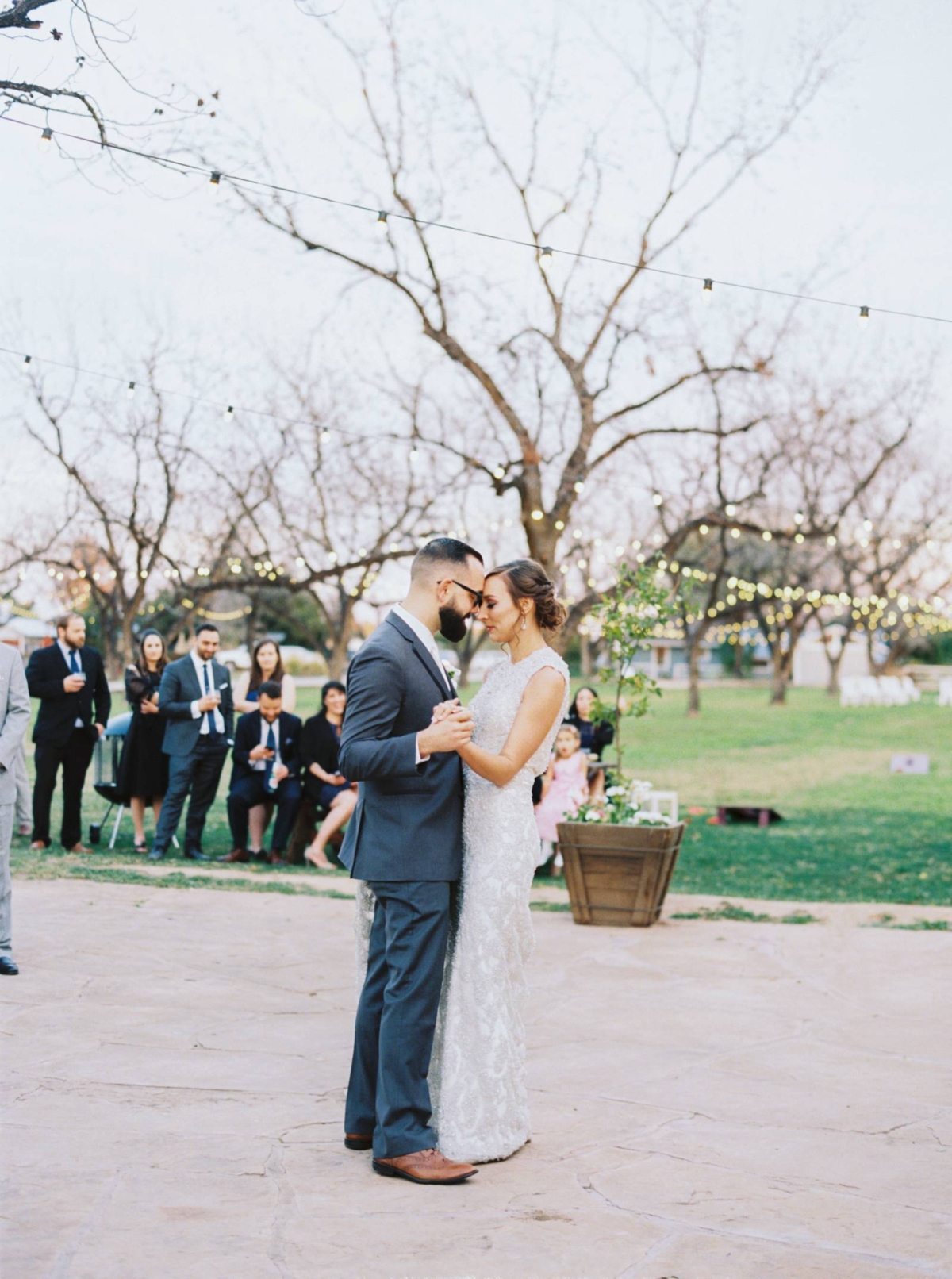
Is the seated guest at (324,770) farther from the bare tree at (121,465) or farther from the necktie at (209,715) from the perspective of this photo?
the bare tree at (121,465)

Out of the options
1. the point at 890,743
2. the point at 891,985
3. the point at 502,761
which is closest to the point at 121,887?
the point at 891,985

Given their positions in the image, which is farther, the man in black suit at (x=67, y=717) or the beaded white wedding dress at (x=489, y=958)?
the man in black suit at (x=67, y=717)

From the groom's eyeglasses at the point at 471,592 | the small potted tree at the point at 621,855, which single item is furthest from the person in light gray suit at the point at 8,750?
the small potted tree at the point at 621,855

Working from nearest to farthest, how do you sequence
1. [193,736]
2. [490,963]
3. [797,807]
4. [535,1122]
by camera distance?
[490,963] < [535,1122] < [193,736] < [797,807]

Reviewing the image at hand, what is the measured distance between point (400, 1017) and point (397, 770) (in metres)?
0.72

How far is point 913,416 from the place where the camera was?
Result: 28.5 metres

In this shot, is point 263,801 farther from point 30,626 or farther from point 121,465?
point 30,626

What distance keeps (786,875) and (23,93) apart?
8.43 m

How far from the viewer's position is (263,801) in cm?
1084

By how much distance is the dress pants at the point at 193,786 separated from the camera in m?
10.3

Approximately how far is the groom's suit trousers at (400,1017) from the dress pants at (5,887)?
264 cm

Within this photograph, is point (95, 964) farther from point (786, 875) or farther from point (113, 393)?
point (113, 393)

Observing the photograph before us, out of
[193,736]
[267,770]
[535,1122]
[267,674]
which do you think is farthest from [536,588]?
[267,674]

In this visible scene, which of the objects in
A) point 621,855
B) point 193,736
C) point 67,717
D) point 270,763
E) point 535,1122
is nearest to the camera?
point 535,1122
